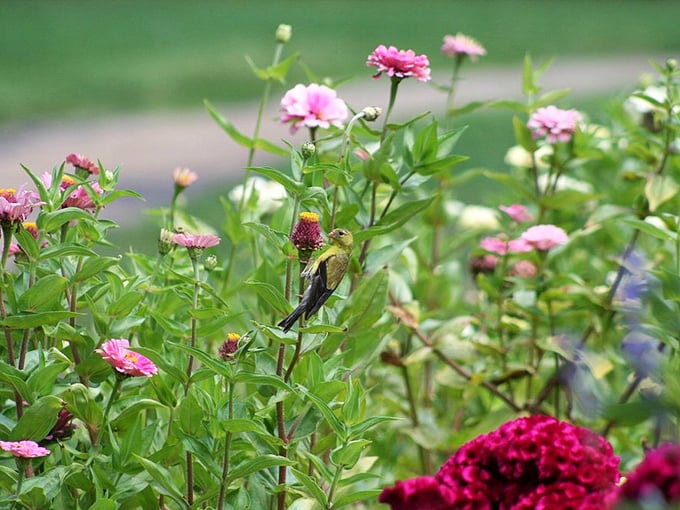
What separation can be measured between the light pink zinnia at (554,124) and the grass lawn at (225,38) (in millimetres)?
5893

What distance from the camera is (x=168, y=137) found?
740 cm

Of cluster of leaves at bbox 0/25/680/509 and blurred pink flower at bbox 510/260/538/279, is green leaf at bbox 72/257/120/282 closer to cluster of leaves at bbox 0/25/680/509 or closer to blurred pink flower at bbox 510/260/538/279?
cluster of leaves at bbox 0/25/680/509

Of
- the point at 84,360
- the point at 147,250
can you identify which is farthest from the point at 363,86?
the point at 84,360

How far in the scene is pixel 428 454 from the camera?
232cm

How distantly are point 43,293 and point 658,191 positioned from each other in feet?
4.19

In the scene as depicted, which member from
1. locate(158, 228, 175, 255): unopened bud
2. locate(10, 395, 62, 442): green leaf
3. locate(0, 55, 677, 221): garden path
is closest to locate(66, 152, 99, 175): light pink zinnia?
locate(158, 228, 175, 255): unopened bud

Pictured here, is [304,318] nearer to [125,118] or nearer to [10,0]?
[125,118]

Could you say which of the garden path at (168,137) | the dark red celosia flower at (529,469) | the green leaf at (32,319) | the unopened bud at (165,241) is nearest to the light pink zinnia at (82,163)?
the unopened bud at (165,241)

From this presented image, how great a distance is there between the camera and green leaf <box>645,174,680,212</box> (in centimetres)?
220

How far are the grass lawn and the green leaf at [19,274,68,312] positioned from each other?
623 centimetres

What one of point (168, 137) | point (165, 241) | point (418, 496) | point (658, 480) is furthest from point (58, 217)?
point (168, 137)

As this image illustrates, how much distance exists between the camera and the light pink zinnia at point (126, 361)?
146 centimetres

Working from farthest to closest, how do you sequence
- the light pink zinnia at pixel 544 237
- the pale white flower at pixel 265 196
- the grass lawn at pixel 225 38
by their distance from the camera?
the grass lawn at pixel 225 38 → the pale white flower at pixel 265 196 → the light pink zinnia at pixel 544 237

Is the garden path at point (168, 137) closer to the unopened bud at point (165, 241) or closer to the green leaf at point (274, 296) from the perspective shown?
the unopened bud at point (165, 241)
